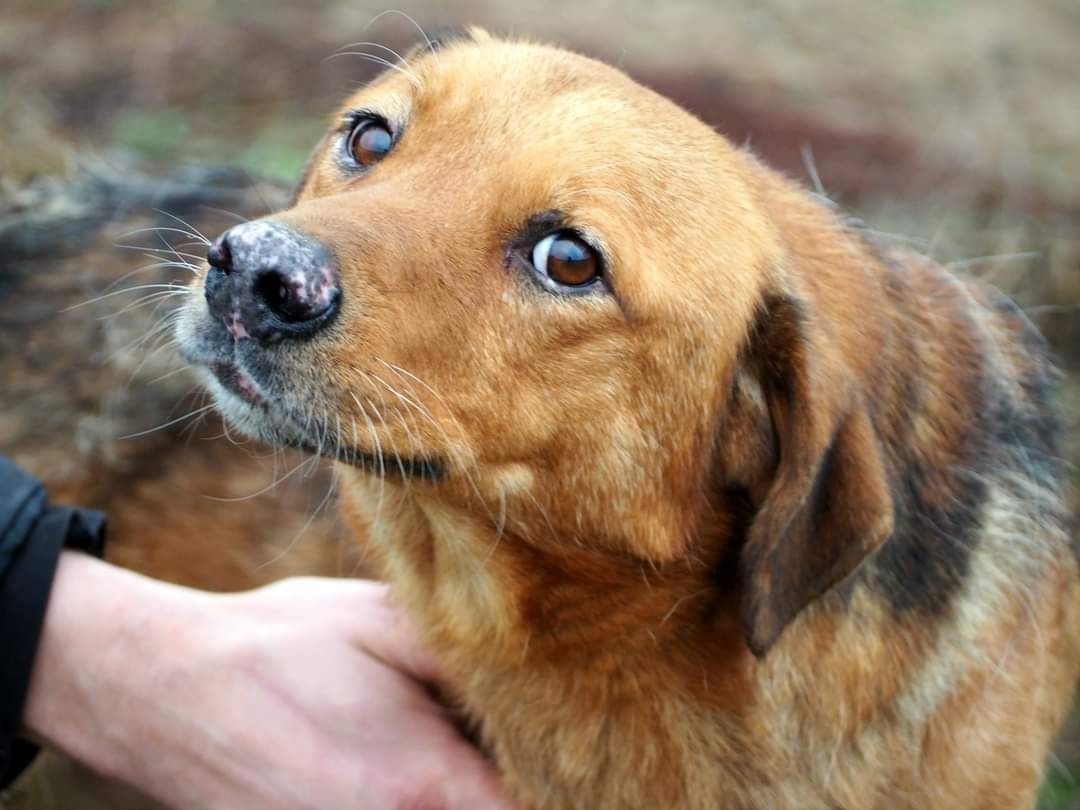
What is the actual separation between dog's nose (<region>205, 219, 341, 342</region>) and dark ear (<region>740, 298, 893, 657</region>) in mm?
1060

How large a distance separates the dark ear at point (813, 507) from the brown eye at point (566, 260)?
0.52 metres

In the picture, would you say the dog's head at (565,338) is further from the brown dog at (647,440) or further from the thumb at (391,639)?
the thumb at (391,639)

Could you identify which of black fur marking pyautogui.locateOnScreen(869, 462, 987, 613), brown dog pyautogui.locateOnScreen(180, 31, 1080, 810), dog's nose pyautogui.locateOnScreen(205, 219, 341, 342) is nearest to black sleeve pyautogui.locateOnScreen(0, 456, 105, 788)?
brown dog pyautogui.locateOnScreen(180, 31, 1080, 810)

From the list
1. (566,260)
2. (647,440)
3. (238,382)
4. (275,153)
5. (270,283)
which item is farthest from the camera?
(275,153)

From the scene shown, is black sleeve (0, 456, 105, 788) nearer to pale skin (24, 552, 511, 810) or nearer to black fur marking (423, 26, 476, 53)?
pale skin (24, 552, 511, 810)

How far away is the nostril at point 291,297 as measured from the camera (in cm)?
252

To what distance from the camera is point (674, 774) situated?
313 cm

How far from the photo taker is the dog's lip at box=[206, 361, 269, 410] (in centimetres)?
267

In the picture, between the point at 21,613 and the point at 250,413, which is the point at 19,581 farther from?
the point at 250,413

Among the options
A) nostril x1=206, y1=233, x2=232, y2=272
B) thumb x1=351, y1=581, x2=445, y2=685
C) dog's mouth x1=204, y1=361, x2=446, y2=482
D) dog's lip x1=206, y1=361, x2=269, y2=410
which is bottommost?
thumb x1=351, y1=581, x2=445, y2=685

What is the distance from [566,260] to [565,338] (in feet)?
0.57

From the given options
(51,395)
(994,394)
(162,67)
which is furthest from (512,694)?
(162,67)

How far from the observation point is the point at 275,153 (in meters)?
7.99

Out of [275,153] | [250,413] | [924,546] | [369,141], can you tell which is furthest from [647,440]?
[275,153]
